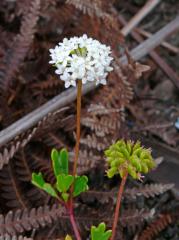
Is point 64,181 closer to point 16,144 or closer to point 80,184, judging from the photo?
point 80,184

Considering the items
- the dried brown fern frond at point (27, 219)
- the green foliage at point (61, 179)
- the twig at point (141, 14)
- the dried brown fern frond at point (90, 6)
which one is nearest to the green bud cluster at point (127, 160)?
the green foliage at point (61, 179)

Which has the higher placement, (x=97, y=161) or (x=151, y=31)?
(x=151, y=31)

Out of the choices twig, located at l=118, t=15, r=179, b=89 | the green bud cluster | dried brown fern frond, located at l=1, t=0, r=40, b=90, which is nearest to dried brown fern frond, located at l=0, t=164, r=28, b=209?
dried brown fern frond, located at l=1, t=0, r=40, b=90

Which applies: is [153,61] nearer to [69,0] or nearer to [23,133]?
[69,0]

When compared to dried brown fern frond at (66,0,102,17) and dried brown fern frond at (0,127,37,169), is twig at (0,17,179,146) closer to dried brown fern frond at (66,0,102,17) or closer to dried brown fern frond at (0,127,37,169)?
dried brown fern frond at (0,127,37,169)

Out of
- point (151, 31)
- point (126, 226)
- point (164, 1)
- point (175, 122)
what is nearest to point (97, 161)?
point (126, 226)

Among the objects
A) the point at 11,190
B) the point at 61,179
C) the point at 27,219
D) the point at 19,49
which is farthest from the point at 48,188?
the point at 19,49

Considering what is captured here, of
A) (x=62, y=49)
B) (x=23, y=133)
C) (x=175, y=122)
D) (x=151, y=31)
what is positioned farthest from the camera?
(x=151, y=31)
